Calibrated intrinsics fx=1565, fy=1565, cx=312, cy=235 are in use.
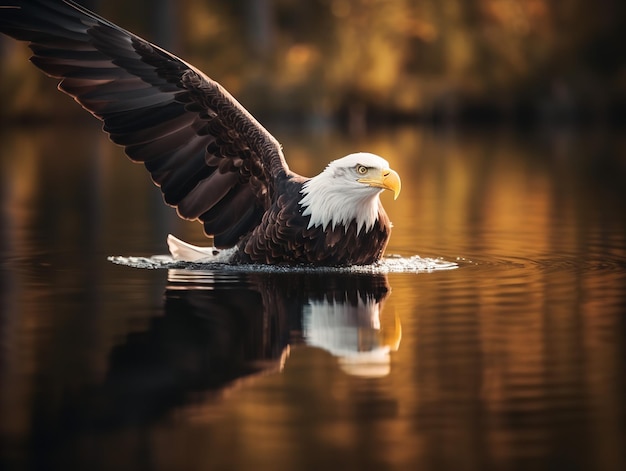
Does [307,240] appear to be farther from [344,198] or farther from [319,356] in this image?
[319,356]

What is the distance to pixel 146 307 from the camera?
7617 mm

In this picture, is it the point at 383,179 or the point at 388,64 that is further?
the point at 388,64

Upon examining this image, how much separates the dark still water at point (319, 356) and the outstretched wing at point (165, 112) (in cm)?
75

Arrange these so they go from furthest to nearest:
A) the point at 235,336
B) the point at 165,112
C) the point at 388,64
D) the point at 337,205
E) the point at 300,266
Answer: the point at 388,64
the point at 165,112
the point at 300,266
the point at 337,205
the point at 235,336

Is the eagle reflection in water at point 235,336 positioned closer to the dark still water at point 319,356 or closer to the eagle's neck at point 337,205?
the dark still water at point 319,356

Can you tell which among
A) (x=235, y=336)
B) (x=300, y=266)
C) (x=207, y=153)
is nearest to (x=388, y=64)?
(x=207, y=153)

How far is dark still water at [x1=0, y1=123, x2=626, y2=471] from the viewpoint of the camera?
456cm

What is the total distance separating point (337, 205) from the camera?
923 centimetres

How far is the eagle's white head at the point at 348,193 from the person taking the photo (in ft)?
30.1

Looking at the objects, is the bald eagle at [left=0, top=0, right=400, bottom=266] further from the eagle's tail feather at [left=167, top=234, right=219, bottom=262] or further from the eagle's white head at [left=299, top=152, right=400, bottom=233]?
the eagle's tail feather at [left=167, top=234, right=219, bottom=262]

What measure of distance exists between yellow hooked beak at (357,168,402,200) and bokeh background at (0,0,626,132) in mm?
25503

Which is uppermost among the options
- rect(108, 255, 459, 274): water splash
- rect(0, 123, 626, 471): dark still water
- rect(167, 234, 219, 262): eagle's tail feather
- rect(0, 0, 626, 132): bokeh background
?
rect(0, 0, 626, 132): bokeh background

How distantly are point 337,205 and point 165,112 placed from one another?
4.27ft

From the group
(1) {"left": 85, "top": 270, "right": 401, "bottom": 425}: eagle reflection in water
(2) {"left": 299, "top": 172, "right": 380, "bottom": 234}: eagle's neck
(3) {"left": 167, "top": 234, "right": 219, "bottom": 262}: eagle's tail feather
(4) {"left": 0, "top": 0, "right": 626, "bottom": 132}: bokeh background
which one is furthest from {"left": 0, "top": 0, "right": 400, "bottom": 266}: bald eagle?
(4) {"left": 0, "top": 0, "right": 626, "bottom": 132}: bokeh background
